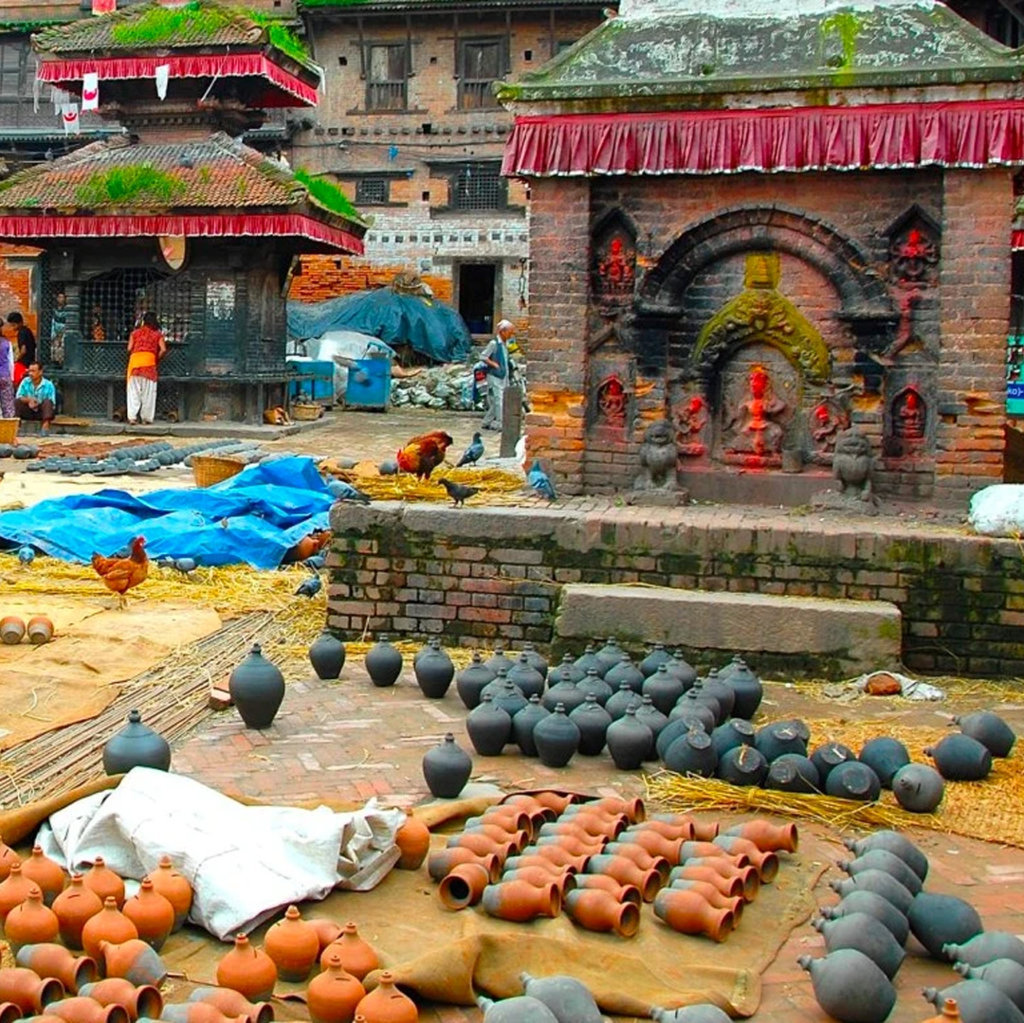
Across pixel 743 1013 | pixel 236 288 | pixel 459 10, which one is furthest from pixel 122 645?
pixel 459 10

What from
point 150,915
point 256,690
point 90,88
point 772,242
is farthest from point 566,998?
point 90,88

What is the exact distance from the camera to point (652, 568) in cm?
856

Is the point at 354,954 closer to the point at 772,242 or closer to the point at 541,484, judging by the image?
the point at 541,484

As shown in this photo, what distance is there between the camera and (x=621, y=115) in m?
9.92

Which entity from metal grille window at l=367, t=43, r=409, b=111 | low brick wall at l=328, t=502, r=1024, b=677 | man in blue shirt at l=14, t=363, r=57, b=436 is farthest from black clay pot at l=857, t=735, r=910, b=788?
metal grille window at l=367, t=43, r=409, b=111

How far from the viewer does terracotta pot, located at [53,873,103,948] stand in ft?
13.9

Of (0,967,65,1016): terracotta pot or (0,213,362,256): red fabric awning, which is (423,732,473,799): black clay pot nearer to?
(0,967,65,1016): terracotta pot

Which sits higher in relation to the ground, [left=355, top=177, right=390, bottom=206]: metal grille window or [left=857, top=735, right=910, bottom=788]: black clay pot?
[left=355, top=177, right=390, bottom=206]: metal grille window

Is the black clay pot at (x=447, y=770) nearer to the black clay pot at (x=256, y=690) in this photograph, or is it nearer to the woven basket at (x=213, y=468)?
the black clay pot at (x=256, y=690)

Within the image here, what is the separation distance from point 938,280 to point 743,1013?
262 inches

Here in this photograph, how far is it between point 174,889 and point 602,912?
1.38 metres

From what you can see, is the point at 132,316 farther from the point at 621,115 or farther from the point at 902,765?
the point at 902,765

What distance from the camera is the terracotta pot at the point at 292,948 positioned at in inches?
163

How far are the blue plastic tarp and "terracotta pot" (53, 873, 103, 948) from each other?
6.85m
